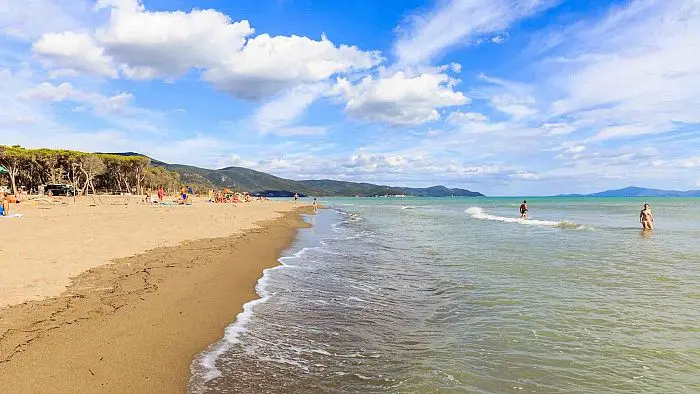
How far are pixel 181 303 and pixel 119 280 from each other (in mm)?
2387

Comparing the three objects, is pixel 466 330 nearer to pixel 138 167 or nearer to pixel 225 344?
pixel 225 344

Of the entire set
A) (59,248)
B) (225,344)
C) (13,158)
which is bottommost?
(225,344)

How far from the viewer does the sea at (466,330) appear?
215 inches

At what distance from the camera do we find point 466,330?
767cm

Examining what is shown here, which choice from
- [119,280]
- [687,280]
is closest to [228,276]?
[119,280]

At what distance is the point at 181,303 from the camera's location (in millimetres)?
8375

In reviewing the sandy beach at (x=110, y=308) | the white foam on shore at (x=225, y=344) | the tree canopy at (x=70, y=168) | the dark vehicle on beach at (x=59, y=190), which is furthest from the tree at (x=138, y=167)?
the white foam on shore at (x=225, y=344)

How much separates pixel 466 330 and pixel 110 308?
22.1 feet

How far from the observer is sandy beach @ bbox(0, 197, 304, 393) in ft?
16.6

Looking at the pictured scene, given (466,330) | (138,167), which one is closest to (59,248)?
(466,330)

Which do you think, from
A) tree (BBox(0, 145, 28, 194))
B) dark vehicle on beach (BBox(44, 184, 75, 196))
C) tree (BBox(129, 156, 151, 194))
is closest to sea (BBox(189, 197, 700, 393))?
tree (BBox(0, 145, 28, 194))

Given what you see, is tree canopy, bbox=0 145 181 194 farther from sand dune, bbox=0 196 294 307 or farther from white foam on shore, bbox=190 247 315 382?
white foam on shore, bbox=190 247 315 382

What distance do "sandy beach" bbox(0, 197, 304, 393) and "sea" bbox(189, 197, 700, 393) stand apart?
0.61 m

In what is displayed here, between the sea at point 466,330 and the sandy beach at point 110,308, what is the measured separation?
606 mm
